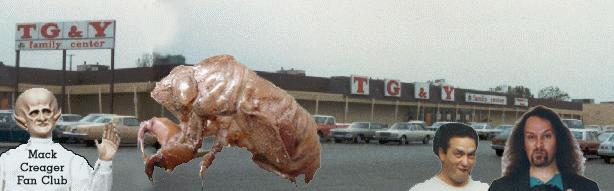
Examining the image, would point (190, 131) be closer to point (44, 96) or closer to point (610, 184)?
point (44, 96)

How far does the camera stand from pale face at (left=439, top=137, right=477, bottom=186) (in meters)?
1.83

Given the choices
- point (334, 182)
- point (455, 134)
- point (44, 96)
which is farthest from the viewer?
point (334, 182)

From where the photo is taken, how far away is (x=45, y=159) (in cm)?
207

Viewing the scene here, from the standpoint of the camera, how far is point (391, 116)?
50.3ft

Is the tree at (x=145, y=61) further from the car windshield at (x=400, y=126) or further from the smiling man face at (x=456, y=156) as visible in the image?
the car windshield at (x=400, y=126)

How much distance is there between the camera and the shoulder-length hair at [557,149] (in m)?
1.70

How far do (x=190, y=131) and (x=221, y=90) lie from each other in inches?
5.2

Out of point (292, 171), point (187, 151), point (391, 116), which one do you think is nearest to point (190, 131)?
point (187, 151)

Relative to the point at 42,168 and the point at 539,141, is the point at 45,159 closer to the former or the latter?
the point at 42,168

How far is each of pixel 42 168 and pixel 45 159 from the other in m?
0.03

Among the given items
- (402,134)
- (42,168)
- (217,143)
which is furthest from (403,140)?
(217,143)

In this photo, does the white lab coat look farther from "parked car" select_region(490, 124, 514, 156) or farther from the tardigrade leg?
"parked car" select_region(490, 124, 514, 156)

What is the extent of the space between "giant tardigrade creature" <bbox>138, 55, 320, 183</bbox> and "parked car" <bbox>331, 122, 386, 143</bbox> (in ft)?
64.0

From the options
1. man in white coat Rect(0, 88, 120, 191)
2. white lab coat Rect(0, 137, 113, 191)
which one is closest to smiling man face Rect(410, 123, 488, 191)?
man in white coat Rect(0, 88, 120, 191)
